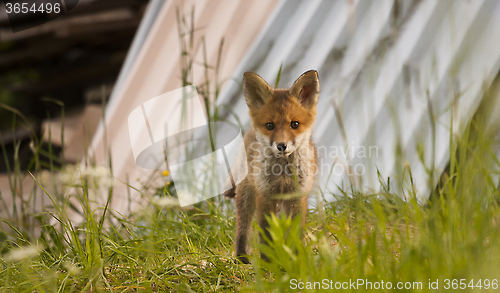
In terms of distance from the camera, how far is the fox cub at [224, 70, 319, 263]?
1614mm

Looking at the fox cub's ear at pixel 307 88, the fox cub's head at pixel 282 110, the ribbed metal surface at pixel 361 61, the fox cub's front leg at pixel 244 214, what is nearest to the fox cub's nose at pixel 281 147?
the fox cub's head at pixel 282 110

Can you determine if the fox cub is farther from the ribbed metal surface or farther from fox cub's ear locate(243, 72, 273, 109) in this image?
the ribbed metal surface

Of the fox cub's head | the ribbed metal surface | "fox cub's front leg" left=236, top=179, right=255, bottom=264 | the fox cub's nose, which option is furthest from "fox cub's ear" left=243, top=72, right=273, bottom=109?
the ribbed metal surface

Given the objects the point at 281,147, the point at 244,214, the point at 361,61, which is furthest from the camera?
the point at 361,61

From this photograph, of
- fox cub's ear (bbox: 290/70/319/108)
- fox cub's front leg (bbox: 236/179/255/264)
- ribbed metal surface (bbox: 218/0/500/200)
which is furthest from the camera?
ribbed metal surface (bbox: 218/0/500/200)

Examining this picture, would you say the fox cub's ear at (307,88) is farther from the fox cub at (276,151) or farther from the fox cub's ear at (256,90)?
the fox cub's ear at (256,90)

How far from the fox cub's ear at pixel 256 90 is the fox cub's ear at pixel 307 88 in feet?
0.40

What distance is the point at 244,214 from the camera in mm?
1887

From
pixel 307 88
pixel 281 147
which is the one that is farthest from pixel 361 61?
pixel 281 147

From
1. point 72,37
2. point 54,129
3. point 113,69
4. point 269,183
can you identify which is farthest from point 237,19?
point 113,69

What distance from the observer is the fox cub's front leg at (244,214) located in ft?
6.10

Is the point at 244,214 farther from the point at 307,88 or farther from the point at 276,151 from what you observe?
the point at 307,88

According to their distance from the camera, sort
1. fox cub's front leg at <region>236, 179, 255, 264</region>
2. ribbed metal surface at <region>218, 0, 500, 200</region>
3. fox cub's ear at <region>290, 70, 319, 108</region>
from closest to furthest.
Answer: fox cub's ear at <region>290, 70, 319, 108</region> → fox cub's front leg at <region>236, 179, 255, 264</region> → ribbed metal surface at <region>218, 0, 500, 200</region>

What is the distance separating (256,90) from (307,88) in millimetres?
236
